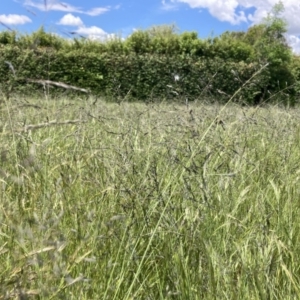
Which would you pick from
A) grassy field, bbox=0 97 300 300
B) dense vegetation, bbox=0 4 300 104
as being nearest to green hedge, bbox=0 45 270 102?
dense vegetation, bbox=0 4 300 104

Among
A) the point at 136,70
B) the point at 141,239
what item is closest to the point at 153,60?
the point at 136,70

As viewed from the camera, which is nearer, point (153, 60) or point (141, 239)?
point (141, 239)

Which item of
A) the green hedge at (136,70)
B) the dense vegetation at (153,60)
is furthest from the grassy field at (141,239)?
the green hedge at (136,70)

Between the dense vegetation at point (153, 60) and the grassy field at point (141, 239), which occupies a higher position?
the dense vegetation at point (153, 60)

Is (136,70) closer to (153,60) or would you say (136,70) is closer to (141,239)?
(153,60)

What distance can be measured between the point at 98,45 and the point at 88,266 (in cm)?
1518

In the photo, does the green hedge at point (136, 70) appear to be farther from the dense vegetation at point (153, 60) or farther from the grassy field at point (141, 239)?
the grassy field at point (141, 239)

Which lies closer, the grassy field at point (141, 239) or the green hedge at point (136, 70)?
the grassy field at point (141, 239)

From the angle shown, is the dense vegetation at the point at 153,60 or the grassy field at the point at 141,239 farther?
the dense vegetation at the point at 153,60

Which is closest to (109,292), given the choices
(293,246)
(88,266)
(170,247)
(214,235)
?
(88,266)

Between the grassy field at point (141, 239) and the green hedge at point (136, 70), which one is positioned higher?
the green hedge at point (136, 70)

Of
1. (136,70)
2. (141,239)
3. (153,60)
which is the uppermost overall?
(153,60)

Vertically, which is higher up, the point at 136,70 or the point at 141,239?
the point at 136,70

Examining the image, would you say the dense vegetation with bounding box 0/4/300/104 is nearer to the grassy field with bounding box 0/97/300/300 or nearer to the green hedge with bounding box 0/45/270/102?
the green hedge with bounding box 0/45/270/102
